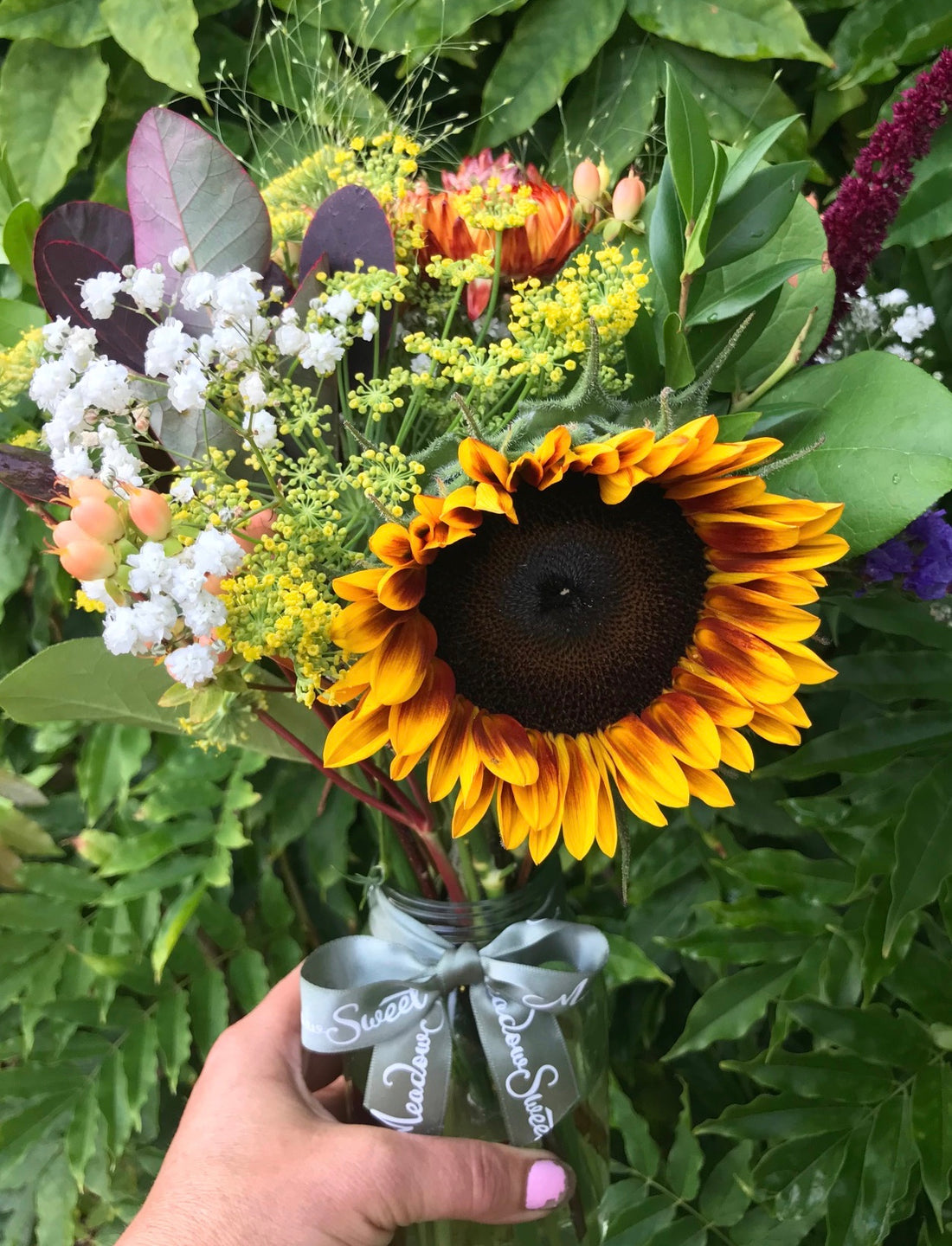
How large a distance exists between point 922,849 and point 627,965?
0.24 meters

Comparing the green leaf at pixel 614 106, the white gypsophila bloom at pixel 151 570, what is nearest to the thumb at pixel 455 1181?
the white gypsophila bloom at pixel 151 570

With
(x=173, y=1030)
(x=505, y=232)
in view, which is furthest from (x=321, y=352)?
(x=173, y=1030)

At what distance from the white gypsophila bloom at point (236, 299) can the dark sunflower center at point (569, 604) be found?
0.41 feet

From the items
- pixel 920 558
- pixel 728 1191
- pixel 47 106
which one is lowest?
pixel 728 1191

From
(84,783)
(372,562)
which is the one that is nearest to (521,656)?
(372,562)

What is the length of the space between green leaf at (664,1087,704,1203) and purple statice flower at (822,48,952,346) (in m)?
0.61

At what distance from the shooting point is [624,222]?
0.43m

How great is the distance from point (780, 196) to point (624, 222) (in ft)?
0.27

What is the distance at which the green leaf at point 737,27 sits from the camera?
0.63 m

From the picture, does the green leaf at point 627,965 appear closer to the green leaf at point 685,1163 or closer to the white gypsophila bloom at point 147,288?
the green leaf at point 685,1163

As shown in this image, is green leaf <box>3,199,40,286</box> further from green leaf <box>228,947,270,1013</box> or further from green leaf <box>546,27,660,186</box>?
green leaf <box>228,947,270,1013</box>

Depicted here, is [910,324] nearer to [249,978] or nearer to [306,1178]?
[306,1178]

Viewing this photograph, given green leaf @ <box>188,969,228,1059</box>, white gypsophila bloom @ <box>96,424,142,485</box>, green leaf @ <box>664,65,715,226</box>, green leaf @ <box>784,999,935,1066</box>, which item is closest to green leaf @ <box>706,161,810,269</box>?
green leaf @ <box>664,65,715,226</box>

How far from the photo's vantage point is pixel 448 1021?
0.53 meters
